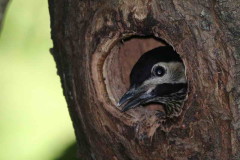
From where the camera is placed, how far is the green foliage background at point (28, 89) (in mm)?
7832

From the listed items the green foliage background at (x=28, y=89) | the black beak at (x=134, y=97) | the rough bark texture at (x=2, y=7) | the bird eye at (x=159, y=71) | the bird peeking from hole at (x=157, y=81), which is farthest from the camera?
the green foliage background at (x=28, y=89)

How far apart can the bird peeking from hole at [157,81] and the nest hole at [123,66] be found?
9cm

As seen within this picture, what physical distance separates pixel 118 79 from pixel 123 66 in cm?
57

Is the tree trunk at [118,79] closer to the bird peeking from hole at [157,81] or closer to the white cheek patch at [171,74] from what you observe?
the bird peeking from hole at [157,81]

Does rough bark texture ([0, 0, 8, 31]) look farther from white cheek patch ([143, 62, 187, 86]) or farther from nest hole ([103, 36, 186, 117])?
white cheek patch ([143, 62, 187, 86])

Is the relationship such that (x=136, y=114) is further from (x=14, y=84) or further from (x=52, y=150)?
(x=14, y=84)

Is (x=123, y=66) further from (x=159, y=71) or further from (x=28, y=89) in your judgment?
(x=28, y=89)

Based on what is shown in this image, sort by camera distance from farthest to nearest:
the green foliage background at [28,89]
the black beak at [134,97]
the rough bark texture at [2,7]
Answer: the green foliage background at [28,89], the black beak at [134,97], the rough bark texture at [2,7]

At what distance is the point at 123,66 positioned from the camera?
23.7 ft

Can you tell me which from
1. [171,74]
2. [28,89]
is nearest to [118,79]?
[171,74]

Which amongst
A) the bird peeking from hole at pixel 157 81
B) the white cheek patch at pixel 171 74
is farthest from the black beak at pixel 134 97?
the white cheek patch at pixel 171 74

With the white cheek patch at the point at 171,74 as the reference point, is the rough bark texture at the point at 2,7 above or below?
above

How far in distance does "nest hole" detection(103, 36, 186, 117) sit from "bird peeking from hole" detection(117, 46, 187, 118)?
0.09m

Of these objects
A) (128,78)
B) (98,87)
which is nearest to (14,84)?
(128,78)
